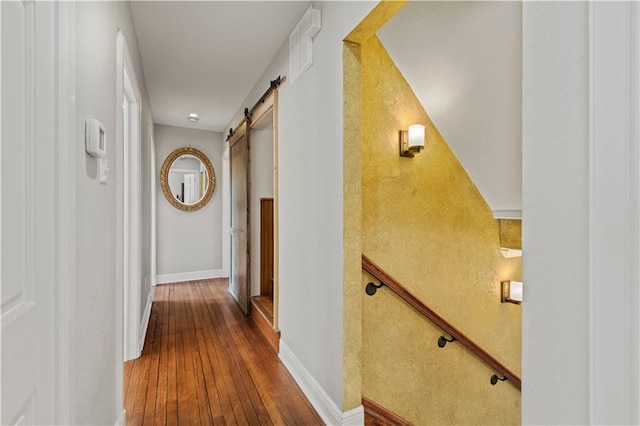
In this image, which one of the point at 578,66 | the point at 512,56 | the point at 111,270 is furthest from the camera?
the point at 512,56

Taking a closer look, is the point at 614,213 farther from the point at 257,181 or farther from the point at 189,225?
the point at 189,225

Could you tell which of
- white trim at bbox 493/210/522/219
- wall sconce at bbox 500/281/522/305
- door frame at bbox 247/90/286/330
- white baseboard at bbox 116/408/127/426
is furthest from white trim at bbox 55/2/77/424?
wall sconce at bbox 500/281/522/305

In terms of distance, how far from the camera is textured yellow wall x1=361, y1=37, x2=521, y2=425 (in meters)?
2.07

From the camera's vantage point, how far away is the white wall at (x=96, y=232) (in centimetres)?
108

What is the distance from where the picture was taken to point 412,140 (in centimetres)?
211

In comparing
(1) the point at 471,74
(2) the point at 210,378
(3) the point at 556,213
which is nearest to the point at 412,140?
(1) the point at 471,74

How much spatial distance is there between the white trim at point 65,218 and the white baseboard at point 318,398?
1227 millimetres

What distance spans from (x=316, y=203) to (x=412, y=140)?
80 cm

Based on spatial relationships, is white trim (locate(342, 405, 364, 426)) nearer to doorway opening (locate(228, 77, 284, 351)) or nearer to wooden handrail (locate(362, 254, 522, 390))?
wooden handrail (locate(362, 254, 522, 390))

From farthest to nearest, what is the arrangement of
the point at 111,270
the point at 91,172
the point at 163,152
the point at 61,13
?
the point at 163,152
the point at 111,270
the point at 91,172
the point at 61,13

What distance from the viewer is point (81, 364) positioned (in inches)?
42.6

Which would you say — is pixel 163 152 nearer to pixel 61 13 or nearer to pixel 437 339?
pixel 61 13

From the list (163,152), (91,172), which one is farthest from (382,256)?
(163,152)

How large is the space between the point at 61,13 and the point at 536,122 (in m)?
1.43
